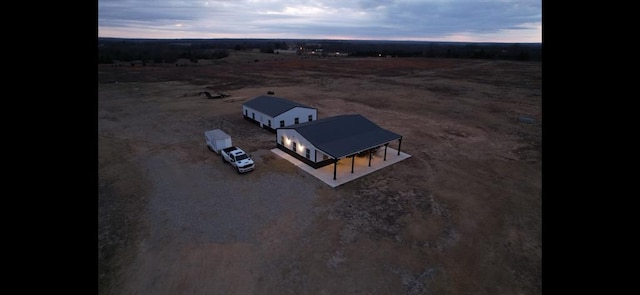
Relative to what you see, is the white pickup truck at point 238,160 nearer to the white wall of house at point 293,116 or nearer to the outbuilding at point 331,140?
the outbuilding at point 331,140

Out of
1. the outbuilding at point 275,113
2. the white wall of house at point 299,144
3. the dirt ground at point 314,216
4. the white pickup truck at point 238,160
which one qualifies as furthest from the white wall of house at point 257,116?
the white pickup truck at point 238,160

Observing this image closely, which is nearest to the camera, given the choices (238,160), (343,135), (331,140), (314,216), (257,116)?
(314,216)

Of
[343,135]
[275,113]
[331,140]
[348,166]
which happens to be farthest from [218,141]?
[348,166]

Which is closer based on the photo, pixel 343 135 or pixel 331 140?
pixel 331 140

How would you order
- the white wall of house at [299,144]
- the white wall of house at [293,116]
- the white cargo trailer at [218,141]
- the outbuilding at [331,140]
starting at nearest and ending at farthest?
the outbuilding at [331,140] → the white wall of house at [299,144] → the white cargo trailer at [218,141] → the white wall of house at [293,116]

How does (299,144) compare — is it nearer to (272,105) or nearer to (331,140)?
(331,140)
